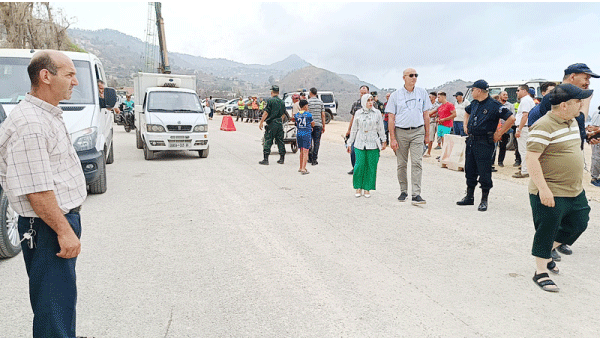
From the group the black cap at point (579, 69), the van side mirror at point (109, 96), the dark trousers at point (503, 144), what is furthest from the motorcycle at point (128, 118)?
the black cap at point (579, 69)

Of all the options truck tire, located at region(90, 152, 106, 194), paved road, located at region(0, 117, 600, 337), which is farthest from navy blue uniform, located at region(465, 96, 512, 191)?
truck tire, located at region(90, 152, 106, 194)

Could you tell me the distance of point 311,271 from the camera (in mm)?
4137

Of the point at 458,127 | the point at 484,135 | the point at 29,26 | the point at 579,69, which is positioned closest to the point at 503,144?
the point at 458,127

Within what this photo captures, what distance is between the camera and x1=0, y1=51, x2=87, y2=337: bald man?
210 centimetres

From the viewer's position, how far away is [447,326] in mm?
3129

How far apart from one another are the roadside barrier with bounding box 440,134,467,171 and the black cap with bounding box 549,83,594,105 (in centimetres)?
662

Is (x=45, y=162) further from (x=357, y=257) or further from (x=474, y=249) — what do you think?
(x=474, y=249)

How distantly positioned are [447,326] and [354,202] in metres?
3.90

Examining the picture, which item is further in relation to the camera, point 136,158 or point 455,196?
point 136,158

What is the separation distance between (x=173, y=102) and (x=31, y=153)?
10.5m

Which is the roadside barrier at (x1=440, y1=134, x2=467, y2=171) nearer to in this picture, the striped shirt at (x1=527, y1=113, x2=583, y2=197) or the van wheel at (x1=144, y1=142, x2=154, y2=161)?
the striped shirt at (x1=527, y1=113, x2=583, y2=197)

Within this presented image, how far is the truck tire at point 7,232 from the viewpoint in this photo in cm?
427

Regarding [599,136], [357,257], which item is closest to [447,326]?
[357,257]

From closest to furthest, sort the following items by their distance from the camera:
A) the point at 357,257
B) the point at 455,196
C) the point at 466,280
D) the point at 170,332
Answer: the point at 170,332, the point at 466,280, the point at 357,257, the point at 455,196
